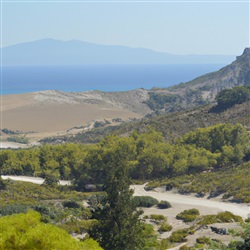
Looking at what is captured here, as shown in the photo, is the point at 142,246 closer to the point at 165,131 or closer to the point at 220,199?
the point at 220,199

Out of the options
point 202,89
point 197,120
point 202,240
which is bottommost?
point 202,240

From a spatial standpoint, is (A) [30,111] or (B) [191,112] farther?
(A) [30,111]

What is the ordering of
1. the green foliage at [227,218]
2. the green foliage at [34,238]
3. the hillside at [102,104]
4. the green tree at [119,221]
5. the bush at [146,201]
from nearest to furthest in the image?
the green foliage at [34,238]
the green tree at [119,221]
the green foliage at [227,218]
the bush at [146,201]
the hillside at [102,104]

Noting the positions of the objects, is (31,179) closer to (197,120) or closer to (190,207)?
(190,207)

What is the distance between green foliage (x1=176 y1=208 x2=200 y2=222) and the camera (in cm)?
2869

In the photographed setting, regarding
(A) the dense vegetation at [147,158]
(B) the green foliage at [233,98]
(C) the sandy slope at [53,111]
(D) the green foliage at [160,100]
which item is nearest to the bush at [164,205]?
(A) the dense vegetation at [147,158]

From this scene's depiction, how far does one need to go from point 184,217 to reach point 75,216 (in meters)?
7.04

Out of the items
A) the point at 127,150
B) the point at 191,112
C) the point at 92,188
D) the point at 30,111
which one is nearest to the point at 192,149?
the point at 127,150

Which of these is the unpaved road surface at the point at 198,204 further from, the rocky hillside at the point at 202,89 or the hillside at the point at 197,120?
the rocky hillside at the point at 202,89

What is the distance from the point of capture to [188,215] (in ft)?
96.1

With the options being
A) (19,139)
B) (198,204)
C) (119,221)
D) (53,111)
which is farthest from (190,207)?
(53,111)

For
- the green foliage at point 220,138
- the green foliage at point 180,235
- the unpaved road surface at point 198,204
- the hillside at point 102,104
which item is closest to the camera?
the green foliage at point 180,235

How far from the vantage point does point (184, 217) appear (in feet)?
95.4

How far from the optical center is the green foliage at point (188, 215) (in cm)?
2869
